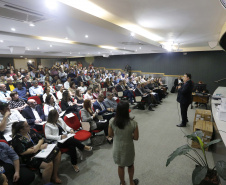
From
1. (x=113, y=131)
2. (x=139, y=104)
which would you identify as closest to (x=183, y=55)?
(x=139, y=104)

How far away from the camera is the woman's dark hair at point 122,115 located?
1575mm

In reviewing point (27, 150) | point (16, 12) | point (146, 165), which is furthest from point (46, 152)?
point (16, 12)

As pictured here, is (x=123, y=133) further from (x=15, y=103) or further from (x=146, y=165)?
(x=15, y=103)

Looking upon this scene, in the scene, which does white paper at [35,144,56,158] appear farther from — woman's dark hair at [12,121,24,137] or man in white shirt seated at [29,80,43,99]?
man in white shirt seated at [29,80,43,99]

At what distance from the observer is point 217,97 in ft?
13.4

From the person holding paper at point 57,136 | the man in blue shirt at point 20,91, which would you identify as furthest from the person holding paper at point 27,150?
the man in blue shirt at point 20,91

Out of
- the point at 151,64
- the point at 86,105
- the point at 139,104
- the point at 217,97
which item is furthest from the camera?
the point at 151,64

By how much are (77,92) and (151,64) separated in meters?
8.53

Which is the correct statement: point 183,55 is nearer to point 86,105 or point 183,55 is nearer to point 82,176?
point 86,105

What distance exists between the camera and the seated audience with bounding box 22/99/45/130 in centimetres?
296

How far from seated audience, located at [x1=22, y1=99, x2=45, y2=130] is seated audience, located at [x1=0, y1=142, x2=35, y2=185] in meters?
1.16

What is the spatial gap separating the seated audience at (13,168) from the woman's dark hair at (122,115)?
139cm

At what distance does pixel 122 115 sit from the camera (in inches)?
62.6

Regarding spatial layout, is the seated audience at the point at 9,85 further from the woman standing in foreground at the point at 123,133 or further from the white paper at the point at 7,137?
the woman standing in foreground at the point at 123,133
